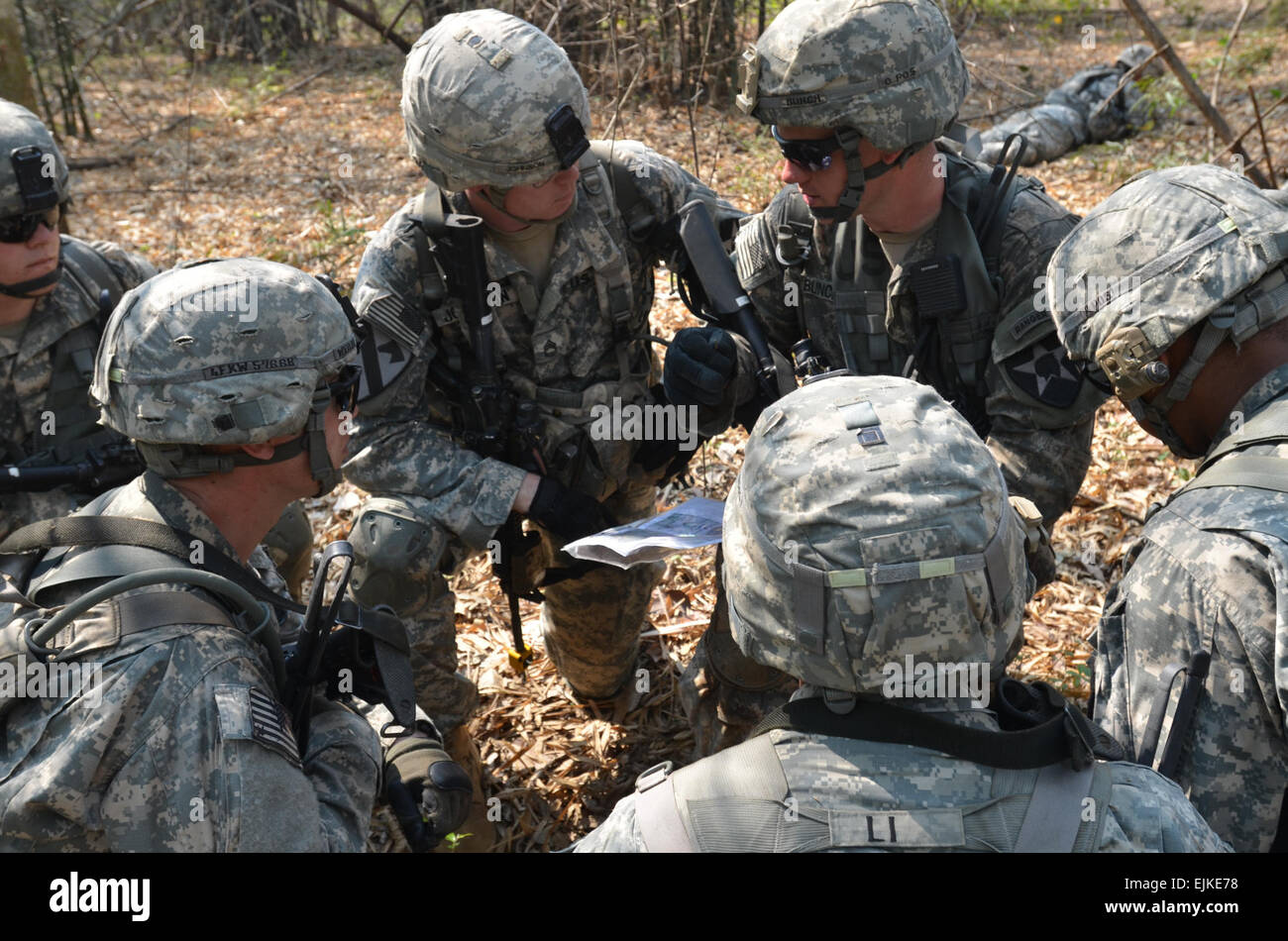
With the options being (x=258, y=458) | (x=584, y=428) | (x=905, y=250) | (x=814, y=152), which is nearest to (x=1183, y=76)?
(x=905, y=250)

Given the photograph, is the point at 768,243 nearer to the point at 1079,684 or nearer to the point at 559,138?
the point at 559,138

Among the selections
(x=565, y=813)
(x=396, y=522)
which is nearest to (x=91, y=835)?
(x=396, y=522)

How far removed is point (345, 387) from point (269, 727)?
96 cm

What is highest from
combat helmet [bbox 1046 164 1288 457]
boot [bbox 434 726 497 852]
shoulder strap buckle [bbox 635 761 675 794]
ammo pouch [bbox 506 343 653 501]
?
combat helmet [bbox 1046 164 1288 457]

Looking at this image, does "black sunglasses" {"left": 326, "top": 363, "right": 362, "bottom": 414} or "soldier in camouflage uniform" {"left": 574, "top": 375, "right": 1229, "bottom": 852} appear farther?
"black sunglasses" {"left": 326, "top": 363, "right": 362, "bottom": 414}

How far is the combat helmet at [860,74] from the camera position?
3.69 metres

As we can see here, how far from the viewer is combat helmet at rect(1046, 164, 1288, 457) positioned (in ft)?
8.79

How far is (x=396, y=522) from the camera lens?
4.33 metres

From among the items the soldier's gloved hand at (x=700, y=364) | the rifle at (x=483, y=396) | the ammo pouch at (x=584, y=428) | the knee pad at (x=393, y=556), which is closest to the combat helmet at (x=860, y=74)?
the soldier's gloved hand at (x=700, y=364)

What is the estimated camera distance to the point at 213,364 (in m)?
2.79

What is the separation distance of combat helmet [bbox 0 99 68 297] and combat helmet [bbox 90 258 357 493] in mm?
1687

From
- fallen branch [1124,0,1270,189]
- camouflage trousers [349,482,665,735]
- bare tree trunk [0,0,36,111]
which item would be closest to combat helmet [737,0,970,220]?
camouflage trousers [349,482,665,735]

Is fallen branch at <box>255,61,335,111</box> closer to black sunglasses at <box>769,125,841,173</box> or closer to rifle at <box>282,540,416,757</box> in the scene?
black sunglasses at <box>769,125,841,173</box>

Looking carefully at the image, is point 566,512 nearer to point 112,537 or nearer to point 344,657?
point 344,657
